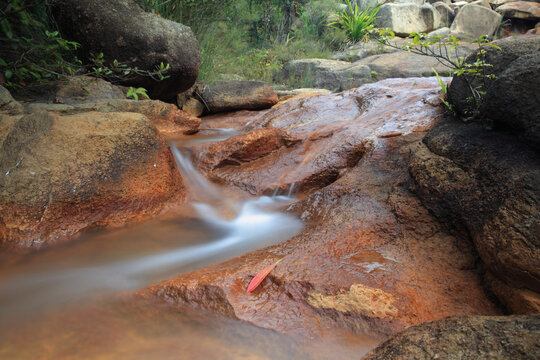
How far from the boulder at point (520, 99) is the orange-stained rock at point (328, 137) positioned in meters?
1.17

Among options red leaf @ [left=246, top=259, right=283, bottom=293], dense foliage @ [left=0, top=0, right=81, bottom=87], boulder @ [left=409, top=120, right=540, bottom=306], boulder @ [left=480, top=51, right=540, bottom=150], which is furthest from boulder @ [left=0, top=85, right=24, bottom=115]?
boulder @ [left=480, top=51, right=540, bottom=150]

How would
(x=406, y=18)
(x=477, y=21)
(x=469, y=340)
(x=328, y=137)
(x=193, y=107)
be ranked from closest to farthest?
1. (x=469, y=340)
2. (x=328, y=137)
3. (x=193, y=107)
4. (x=406, y=18)
5. (x=477, y=21)

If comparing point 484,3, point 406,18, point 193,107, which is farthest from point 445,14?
point 193,107

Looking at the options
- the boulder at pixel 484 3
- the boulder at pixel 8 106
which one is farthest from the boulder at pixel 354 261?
the boulder at pixel 484 3

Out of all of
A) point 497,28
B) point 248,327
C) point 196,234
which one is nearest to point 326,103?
point 196,234

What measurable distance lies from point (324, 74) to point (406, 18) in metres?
8.09

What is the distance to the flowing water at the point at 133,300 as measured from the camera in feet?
4.18

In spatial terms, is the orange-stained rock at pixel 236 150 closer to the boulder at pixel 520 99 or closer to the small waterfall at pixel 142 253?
the small waterfall at pixel 142 253

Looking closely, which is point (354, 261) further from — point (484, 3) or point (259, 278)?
point (484, 3)

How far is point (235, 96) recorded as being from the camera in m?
6.10

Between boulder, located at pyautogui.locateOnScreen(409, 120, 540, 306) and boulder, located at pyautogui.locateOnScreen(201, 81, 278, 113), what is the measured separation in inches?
170

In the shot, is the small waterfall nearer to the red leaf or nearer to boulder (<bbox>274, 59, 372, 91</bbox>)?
the red leaf

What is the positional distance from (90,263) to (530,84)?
233 cm

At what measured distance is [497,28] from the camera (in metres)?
14.9
